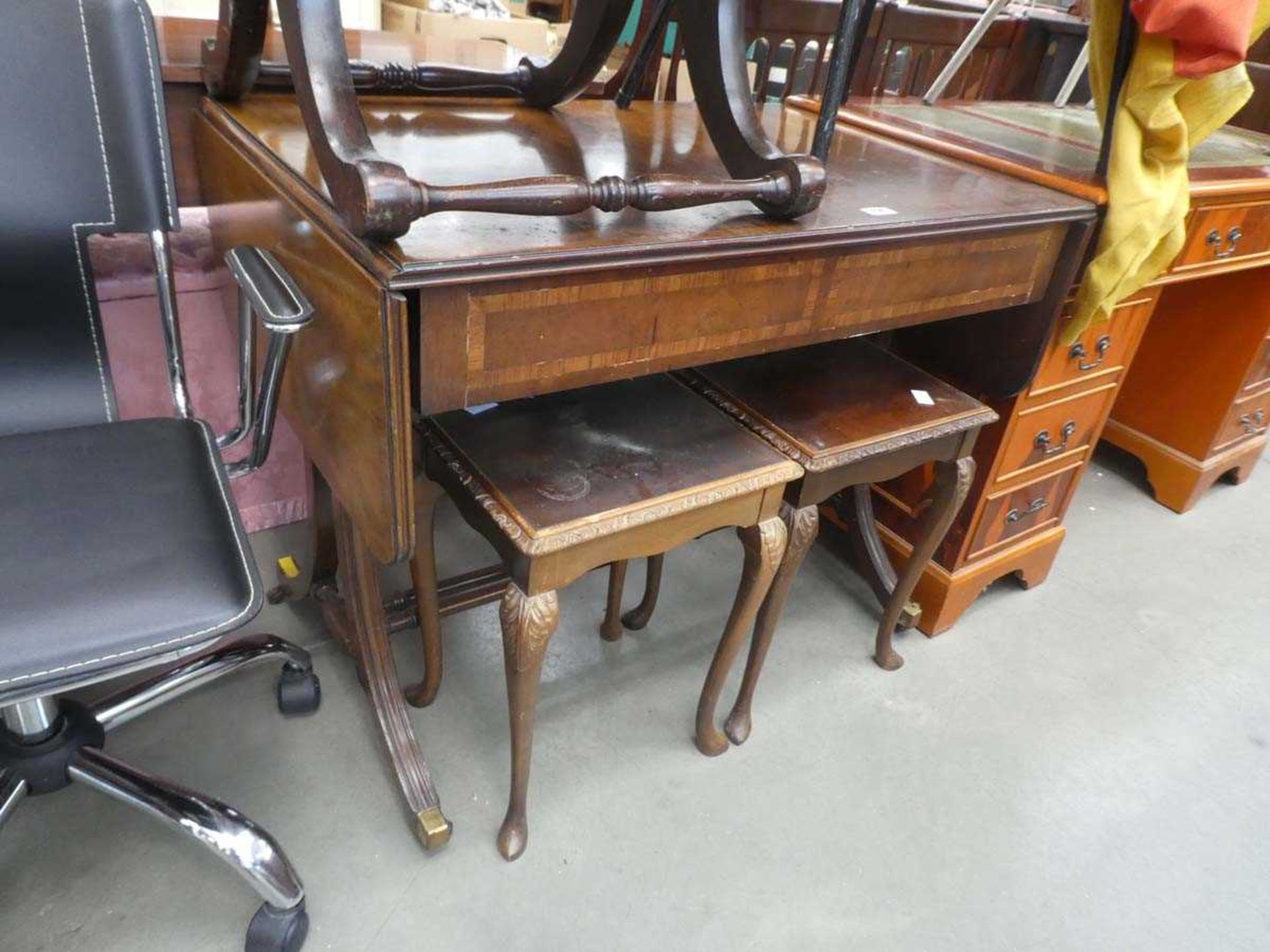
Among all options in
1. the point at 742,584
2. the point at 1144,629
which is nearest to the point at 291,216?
the point at 742,584

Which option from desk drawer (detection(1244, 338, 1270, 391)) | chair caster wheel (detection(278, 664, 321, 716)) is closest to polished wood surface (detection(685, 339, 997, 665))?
chair caster wheel (detection(278, 664, 321, 716))

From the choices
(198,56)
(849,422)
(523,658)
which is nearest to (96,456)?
(523,658)

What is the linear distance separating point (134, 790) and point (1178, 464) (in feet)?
7.59

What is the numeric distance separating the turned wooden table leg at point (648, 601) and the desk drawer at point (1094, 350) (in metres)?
0.69

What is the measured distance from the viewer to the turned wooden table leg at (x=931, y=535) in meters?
1.39

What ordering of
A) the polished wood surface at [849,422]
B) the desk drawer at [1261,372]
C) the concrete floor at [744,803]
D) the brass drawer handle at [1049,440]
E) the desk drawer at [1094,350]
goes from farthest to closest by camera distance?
the desk drawer at [1261,372] < the brass drawer handle at [1049,440] < the desk drawer at [1094,350] < the polished wood surface at [849,422] < the concrete floor at [744,803]

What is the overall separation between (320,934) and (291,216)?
83 cm

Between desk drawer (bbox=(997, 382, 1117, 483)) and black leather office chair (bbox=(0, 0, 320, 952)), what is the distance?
46.1 inches

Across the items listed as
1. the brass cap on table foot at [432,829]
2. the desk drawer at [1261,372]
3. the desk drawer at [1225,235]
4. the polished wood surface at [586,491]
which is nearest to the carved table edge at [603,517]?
the polished wood surface at [586,491]

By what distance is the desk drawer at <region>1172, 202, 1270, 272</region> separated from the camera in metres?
1.47

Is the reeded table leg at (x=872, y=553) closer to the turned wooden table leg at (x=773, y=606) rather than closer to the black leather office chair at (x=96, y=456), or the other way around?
the turned wooden table leg at (x=773, y=606)

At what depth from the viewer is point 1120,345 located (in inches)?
61.2

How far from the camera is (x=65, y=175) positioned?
97 cm

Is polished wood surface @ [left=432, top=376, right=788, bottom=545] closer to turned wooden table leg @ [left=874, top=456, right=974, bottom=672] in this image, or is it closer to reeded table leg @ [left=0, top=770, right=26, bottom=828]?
turned wooden table leg @ [left=874, top=456, right=974, bottom=672]
